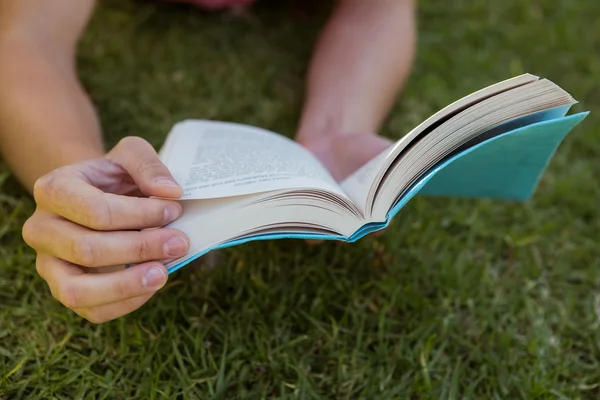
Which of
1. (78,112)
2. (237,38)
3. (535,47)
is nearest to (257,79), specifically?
(237,38)

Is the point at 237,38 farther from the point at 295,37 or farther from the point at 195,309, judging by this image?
the point at 195,309

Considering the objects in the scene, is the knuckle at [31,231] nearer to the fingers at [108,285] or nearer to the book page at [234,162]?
the fingers at [108,285]

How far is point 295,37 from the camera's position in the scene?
160cm

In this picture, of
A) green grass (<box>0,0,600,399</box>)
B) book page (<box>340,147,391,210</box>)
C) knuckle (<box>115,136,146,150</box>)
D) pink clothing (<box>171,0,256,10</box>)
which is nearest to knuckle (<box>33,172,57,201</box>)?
knuckle (<box>115,136,146,150</box>)

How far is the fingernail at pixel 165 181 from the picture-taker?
0.76m

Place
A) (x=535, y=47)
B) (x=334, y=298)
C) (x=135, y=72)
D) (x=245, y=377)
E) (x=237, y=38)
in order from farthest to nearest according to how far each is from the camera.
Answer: (x=535, y=47) < (x=237, y=38) < (x=135, y=72) < (x=334, y=298) < (x=245, y=377)

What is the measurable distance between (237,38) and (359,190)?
2.84 ft

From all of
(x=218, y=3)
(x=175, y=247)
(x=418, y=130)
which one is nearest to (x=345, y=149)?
(x=418, y=130)

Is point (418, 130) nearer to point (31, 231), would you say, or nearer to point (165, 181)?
point (165, 181)

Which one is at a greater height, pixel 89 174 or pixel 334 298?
pixel 89 174

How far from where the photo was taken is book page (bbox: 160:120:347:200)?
0.77 metres

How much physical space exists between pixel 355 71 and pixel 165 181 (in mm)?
655

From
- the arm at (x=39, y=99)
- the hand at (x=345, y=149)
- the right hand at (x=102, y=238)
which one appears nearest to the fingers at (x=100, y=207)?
the right hand at (x=102, y=238)

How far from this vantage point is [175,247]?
2.35ft
